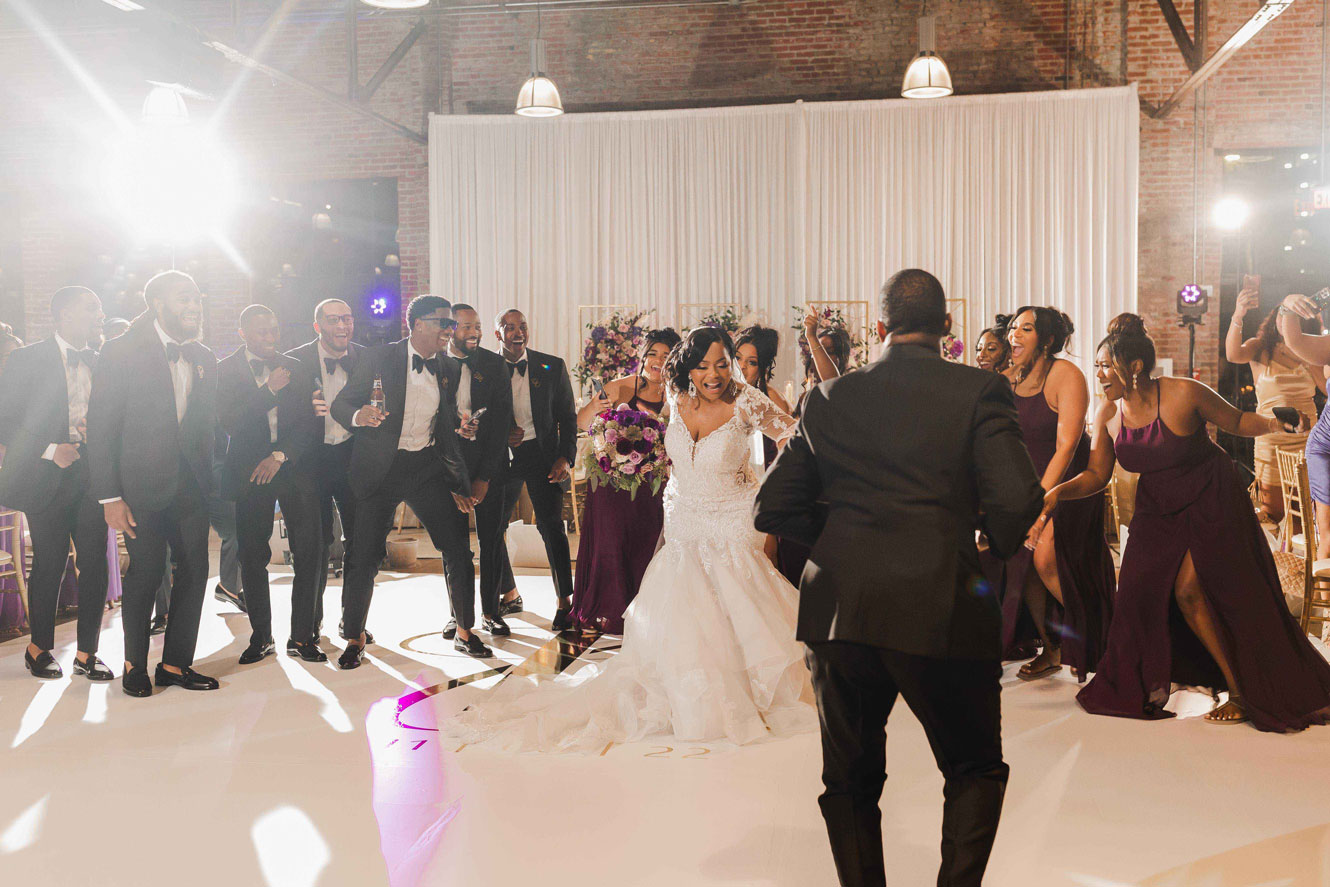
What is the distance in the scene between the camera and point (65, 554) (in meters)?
5.34

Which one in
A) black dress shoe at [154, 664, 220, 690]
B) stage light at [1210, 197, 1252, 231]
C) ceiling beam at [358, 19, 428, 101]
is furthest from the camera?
ceiling beam at [358, 19, 428, 101]

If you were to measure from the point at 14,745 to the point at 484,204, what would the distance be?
28.0 ft

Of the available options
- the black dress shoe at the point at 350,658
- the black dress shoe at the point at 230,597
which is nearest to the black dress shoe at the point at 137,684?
the black dress shoe at the point at 350,658

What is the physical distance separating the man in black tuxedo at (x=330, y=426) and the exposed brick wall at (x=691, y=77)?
6480 millimetres

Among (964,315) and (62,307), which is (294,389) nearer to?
(62,307)

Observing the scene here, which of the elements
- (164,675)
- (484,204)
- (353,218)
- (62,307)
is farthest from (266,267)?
(164,675)

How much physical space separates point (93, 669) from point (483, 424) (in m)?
2.22

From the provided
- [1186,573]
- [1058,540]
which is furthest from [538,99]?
[1186,573]

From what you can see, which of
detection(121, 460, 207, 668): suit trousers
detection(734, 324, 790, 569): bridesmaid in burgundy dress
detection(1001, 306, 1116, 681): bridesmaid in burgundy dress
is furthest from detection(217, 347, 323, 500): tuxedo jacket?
detection(1001, 306, 1116, 681): bridesmaid in burgundy dress

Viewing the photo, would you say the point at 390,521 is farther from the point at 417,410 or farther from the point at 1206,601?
the point at 1206,601

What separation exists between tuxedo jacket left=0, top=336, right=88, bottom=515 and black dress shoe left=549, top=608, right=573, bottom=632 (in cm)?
264

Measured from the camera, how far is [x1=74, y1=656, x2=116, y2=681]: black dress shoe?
5152 millimetres

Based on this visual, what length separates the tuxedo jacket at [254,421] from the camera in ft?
17.5

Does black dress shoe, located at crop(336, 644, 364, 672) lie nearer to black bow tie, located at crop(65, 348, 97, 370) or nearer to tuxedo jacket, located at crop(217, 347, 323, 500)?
tuxedo jacket, located at crop(217, 347, 323, 500)
